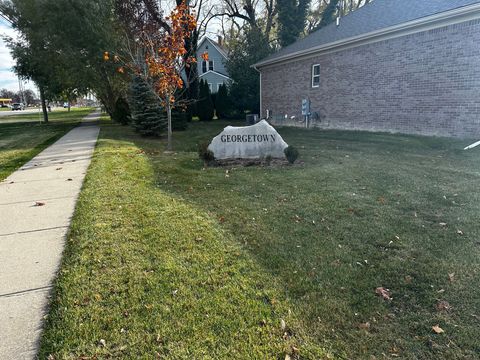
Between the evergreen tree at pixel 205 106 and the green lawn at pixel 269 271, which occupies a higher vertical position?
the evergreen tree at pixel 205 106

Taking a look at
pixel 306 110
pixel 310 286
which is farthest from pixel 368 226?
pixel 306 110

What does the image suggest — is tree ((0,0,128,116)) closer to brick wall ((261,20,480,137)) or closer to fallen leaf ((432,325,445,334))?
brick wall ((261,20,480,137))

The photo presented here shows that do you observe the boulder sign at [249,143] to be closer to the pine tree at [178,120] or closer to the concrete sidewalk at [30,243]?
the concrete sidewalk at [30,243]

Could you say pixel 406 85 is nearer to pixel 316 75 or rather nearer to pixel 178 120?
pixel 316 75

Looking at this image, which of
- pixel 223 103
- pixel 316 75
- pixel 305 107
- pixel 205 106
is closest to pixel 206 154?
pixel 305 107

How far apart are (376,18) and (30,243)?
50.4 ft

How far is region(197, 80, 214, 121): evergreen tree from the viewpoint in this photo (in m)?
24.5

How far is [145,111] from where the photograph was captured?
1358 cm

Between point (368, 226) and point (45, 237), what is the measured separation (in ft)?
12.2

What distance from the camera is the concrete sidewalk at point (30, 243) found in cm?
220

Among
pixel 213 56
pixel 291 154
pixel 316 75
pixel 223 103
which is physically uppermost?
pixel 213 56

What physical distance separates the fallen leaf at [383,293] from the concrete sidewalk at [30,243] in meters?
2.46

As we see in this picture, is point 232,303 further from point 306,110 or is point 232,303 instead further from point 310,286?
point 306,110

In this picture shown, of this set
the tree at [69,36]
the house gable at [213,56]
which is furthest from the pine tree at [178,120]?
the house gable at [213,56]
